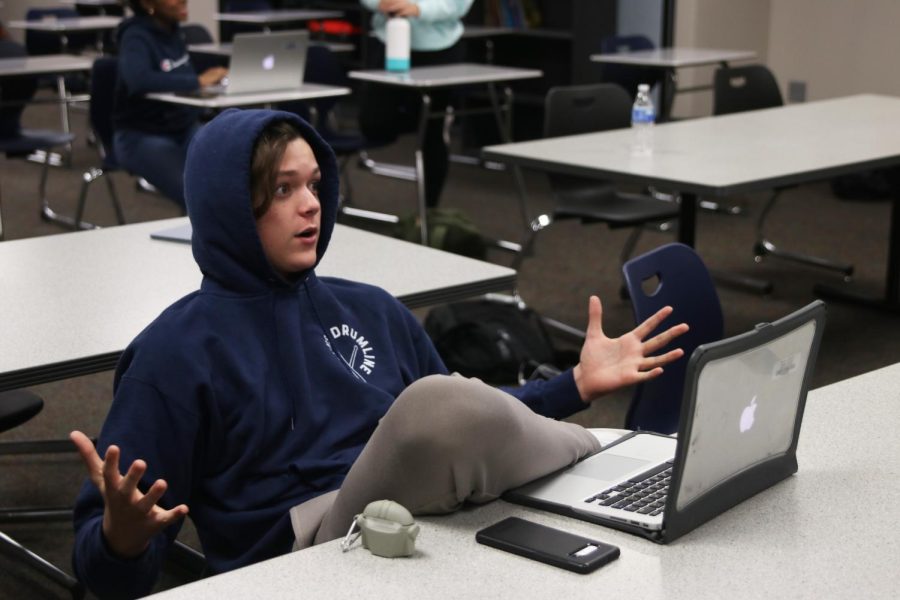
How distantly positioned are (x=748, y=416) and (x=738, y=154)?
7.66 feet

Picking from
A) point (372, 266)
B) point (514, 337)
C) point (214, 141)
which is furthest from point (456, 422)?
point (514, 337)

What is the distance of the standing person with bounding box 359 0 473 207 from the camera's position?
5406 mm

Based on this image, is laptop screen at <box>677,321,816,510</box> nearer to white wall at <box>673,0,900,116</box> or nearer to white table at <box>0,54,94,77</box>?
white table at <box>0,54,94,77</box>

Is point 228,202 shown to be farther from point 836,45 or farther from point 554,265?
point 836,45

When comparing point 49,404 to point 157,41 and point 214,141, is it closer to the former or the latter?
point 157,41

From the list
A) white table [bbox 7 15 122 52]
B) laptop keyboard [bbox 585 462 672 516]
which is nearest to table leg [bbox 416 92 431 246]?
white table [bbox 7 15 122 52]

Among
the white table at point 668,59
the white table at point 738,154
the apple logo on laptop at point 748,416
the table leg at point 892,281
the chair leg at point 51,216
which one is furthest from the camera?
the white table at point 668,59

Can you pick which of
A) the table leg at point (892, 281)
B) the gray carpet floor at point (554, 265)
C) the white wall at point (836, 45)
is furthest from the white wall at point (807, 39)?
the table leg at point (892, 281)

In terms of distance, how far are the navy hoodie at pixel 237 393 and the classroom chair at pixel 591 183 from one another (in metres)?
2.44

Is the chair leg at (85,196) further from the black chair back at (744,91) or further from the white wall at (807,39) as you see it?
the white wall at (807,39)

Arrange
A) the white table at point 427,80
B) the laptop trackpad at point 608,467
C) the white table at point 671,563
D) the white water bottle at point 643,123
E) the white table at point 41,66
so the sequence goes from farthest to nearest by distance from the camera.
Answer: the white table at point 41,66 < the white table at point 427,80 < the white water bottle at point 643,123 < the laptop trackpad at point 608,467 < the white table at point 671,563

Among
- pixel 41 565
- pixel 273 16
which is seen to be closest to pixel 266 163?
pixel 41 565

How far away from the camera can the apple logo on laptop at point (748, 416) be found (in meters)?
1.31

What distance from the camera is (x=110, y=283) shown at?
93.7 inches
